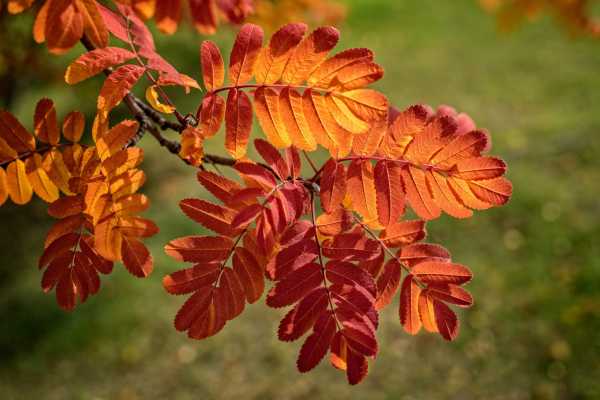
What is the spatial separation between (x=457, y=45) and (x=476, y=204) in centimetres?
710

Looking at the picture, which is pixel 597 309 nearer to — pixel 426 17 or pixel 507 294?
pixel 507 294

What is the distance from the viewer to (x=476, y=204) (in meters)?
0.99

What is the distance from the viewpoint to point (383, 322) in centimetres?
344

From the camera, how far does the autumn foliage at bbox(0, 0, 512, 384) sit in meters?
0.94

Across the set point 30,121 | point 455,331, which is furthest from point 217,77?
point 30,121

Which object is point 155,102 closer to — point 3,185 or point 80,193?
point 80,193

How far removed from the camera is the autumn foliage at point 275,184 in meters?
0.94

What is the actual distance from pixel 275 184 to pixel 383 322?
2.60 meters

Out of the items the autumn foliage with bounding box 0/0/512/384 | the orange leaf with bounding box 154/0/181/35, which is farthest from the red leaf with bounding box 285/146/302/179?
the orange leaf with bounding box 154/0/181/35

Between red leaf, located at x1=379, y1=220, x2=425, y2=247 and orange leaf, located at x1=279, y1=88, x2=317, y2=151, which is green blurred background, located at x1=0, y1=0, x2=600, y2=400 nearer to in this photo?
red leaf, located at x1=379, y1=220, x2=425, y2=247

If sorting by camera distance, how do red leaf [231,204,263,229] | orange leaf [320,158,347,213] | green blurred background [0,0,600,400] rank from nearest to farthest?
1. red leaf [231,204,263,229]
2. orange leaf [320,158,347,213]
3. green blurred background [0,0,600,400]

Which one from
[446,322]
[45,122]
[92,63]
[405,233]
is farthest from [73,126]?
[446,322]

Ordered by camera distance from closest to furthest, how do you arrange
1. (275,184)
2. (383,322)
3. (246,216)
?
(246,216) → (275,184) → (383,322)

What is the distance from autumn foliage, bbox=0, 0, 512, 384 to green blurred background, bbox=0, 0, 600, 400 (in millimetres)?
2067
